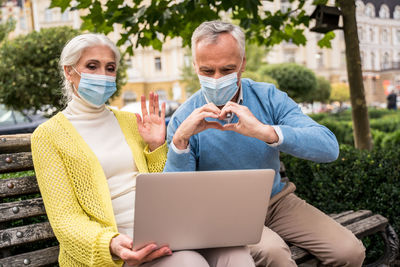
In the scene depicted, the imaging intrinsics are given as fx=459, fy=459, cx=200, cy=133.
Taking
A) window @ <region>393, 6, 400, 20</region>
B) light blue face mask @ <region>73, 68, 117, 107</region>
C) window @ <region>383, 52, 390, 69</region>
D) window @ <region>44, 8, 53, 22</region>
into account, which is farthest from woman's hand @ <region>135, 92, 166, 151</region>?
window @ <region>44, 8, 53, 22</region>

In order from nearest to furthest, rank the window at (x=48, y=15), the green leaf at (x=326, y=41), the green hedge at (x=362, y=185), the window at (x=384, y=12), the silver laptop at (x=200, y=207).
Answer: the silver laptop at (x=200, y=207)
the green hedge at (x=362, y=185)
the green leaf at (x=326, y=41)
the window at (x=384, y=12)
the window at (x=48, y=15)

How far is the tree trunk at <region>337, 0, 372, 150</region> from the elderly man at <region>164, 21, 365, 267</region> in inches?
95.8

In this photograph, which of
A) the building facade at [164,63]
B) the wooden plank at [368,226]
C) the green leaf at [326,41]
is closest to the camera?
the wooden plank at [368,226]

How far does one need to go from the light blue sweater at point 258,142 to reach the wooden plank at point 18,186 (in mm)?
670

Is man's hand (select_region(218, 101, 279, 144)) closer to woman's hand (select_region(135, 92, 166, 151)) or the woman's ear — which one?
woman's hand (select_region(135, 92, 166, 151))

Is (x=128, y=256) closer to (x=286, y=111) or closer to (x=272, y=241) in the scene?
(x=272, y=241)

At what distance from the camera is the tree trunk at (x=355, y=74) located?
439 cm

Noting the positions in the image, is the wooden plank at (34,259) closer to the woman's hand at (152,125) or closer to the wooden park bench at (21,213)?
the wooden park bench at (21,213)

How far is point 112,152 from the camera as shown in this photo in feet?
6.97

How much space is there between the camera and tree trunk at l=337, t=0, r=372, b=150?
14.4 ft

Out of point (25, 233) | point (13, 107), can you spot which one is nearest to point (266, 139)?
point (25, 233)

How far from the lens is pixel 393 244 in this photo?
3.01 m

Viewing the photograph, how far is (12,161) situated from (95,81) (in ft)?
1.83

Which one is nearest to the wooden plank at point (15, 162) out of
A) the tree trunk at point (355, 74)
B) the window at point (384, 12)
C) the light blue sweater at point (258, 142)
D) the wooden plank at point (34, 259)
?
the wooden plank at point (34, 259)
